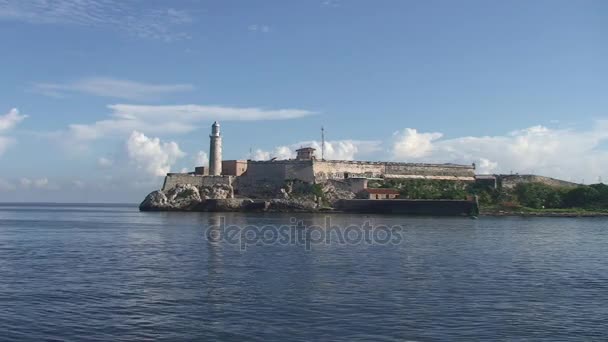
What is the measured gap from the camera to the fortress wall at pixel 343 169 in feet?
254

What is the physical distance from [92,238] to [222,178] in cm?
3868

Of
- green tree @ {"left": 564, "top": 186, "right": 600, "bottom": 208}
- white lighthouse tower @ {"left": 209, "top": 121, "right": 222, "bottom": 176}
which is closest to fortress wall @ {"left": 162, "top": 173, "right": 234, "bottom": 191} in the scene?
white lighthouse tower @ {"left": 209, "top": 121, "right": 222, "bottom": 176}

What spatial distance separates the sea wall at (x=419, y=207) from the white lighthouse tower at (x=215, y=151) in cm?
1721

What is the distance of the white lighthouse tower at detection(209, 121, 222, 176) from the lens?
76.2 metres

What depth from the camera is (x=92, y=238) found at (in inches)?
1455

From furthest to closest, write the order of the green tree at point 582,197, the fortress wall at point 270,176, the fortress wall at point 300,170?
the green tree at point 582,197
the fortress wall at point 270,176
the fortress wall at point 300,170

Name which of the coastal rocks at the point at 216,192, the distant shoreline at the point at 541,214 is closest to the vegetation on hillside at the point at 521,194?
the distant shoreline at the point at 541,214

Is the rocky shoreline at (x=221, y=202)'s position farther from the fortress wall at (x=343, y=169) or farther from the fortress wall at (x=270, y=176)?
the fortress wall at (x=343, y=169)

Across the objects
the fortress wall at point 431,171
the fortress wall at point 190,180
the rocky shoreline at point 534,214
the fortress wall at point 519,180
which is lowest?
the rocky shoreline at point 534,214

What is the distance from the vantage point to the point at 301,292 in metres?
17.6

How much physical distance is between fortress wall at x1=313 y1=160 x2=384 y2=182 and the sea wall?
292 inches

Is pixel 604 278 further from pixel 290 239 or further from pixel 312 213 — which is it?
pixel 312 213

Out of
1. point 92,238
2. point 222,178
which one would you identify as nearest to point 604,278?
point 92,238

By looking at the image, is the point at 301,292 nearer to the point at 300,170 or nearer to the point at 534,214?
the point at 300,170
